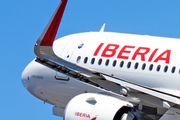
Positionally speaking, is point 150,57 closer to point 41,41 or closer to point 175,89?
point 175,89

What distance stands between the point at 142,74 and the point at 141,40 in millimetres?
1921

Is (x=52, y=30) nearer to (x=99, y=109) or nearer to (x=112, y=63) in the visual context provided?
(x=99, y=109)

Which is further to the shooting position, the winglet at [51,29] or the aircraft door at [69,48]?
the aircraft door at [69,48]

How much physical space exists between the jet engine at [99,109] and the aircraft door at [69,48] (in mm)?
4885

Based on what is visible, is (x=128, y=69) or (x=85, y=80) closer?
(x=85, y=80)

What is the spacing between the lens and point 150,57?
20453 mm

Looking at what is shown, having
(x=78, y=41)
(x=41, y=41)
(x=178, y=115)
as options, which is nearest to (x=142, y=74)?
(x=178, y=115)

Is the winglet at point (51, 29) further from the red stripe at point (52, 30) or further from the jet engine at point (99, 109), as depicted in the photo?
the jet engine at point (99, 109)

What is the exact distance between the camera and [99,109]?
693 inches

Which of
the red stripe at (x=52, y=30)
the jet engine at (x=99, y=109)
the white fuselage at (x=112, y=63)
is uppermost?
the red stripe at (x=52, y=30)

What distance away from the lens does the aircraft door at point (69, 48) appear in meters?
23.2

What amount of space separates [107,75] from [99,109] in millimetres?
2041

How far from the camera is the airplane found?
16.0 m

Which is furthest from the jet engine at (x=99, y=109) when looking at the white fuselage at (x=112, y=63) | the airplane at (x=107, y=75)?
the white fuselage at (x=112, y=63)
